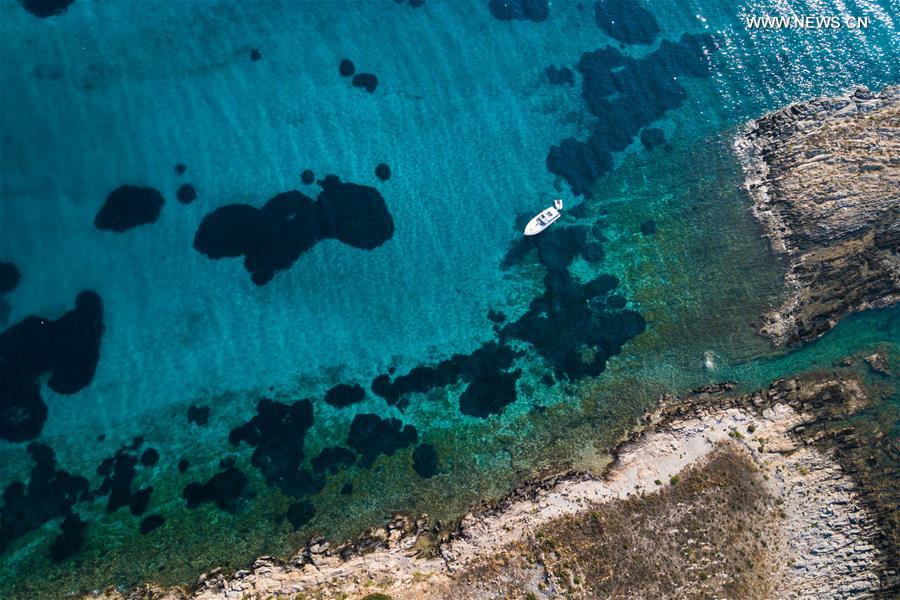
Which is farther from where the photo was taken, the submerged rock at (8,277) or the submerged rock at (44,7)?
the submerged rock at (44,7)

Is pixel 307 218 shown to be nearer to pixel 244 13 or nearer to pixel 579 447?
pixel 244 13

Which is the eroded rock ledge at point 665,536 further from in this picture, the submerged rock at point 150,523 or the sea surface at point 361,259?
the submerged rock at point 150,523

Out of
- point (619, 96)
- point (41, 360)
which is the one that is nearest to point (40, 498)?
point (41, 360)

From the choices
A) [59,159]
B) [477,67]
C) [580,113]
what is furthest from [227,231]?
[580,113]

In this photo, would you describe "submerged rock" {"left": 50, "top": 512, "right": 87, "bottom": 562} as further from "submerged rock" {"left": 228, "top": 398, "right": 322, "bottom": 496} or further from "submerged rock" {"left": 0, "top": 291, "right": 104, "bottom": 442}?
"submerged rock" {"left": 228, "top": 398, "right": 322, "bottom": 496}

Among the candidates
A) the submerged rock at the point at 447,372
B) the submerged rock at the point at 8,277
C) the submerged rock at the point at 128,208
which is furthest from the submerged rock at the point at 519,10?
the submerged rock at the point at 8,277

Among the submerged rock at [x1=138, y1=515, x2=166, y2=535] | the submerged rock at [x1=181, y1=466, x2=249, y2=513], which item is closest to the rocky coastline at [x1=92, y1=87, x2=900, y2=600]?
the submerged rock at [x1=138, y1=515, x2=166, y2=535]

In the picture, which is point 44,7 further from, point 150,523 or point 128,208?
point 150,523
